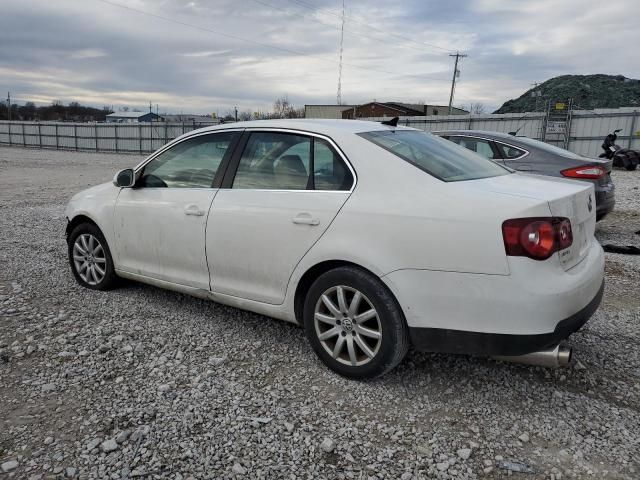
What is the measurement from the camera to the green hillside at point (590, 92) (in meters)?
33.9

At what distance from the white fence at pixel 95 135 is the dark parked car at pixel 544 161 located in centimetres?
2544

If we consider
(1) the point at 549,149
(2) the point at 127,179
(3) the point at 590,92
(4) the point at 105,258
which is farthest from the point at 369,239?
(3) the point at 590,92

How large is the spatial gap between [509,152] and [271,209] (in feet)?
15.9

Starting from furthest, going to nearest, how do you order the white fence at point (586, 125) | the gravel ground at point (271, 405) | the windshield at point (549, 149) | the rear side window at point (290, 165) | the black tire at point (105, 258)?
1. the white fence at point (586, 125)
2. the windshield at point (549, 149)
3. the black tire at point (105, 258)
4. the rear side window at point (290, 165)
5. the gravel ground at point (271, 405)

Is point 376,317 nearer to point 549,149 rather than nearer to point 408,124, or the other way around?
point 549,149

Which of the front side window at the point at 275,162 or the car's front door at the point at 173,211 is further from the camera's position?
the car's front door at the point at 173,211

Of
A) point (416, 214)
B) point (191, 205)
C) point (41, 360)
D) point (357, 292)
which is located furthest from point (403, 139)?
point (41, 360)

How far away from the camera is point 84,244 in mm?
4773

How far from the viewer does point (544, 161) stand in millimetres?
6766

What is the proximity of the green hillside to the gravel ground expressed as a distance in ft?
116

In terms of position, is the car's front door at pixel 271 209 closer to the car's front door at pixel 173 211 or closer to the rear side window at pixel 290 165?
the rear side window at pixel 290 165

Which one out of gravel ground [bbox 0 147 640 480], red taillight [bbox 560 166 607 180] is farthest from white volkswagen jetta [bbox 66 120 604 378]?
red taillight [bbox 560 166 607 180]

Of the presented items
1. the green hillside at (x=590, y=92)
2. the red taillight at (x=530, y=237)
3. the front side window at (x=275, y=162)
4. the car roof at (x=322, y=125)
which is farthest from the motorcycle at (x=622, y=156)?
the red taillight at (x=530, y=237)

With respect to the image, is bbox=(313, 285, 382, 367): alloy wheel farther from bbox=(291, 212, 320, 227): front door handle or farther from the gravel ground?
bbox=(291, 212, 320, 227): front door handle
